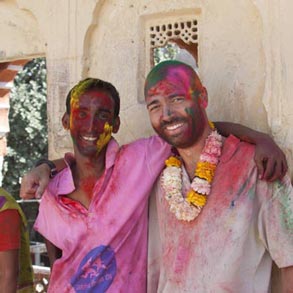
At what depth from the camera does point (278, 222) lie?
96.0 inches

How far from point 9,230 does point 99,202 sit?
1.45ft

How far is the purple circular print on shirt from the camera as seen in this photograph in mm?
2719

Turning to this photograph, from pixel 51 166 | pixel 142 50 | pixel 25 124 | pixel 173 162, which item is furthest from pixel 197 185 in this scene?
pixel 25 124

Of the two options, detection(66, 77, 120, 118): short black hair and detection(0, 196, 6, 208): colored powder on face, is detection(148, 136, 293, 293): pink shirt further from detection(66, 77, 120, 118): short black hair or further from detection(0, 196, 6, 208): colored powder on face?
detection(0, 196, 6, 208): colored powder on face

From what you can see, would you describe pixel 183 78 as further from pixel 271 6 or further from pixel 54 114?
pixel 54 114

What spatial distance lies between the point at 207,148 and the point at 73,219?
67cm

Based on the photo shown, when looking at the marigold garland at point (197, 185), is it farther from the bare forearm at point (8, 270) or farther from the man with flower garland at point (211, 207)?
the bare forearm at point (8, 270)

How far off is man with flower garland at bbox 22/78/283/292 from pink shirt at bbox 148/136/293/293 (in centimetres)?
19

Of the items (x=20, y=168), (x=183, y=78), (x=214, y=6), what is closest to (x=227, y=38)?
(x=214, y=6)

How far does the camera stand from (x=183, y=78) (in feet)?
8.55

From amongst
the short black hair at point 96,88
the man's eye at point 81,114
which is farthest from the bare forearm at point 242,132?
the man's eye at point 81,114

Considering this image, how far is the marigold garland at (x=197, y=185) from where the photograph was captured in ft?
8.46

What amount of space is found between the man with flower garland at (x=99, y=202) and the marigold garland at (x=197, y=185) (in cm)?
13

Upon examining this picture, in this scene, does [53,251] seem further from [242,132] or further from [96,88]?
[242,132]
